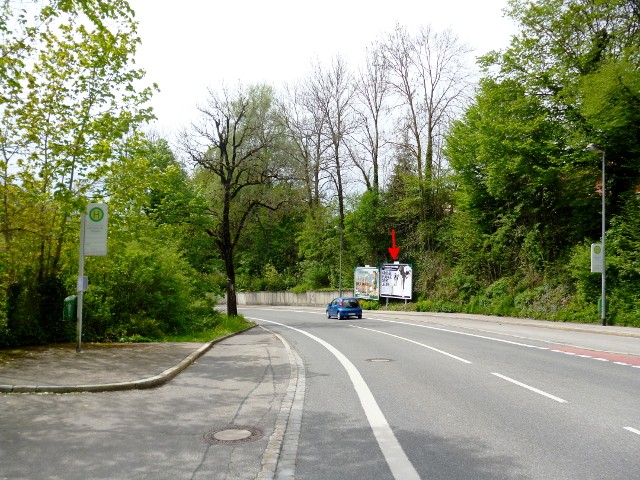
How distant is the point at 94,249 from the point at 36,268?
2.58 meters

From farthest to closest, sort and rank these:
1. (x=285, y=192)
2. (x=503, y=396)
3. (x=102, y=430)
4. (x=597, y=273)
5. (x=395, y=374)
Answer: (x=285, y=192)
(x=597, y=273)
(x=395, y=374)
(x=503, y=396)
(x=102, y=430)

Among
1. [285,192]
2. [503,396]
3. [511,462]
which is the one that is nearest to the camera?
[511,462]

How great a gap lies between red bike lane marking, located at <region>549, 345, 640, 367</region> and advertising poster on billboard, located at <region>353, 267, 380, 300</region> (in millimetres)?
29874

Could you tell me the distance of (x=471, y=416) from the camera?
24.1ft

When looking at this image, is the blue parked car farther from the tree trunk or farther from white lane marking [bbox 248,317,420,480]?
white lane marking [bbox 248,317,420,480]

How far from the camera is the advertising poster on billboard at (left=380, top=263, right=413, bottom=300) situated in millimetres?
42812

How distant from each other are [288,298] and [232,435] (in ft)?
173

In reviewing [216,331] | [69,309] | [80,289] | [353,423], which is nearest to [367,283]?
[216,331]

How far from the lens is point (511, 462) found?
5348mm

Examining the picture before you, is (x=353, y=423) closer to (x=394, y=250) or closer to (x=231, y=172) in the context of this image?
(x=231, y=172)

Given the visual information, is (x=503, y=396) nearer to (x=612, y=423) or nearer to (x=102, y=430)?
(x=612, y=423)

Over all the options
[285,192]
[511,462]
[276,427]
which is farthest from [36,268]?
[285,192]

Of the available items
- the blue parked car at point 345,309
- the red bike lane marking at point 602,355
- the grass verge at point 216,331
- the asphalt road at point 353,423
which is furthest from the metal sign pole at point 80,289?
the blue parked car at point 345,309

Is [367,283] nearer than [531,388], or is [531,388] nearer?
[531,388]
